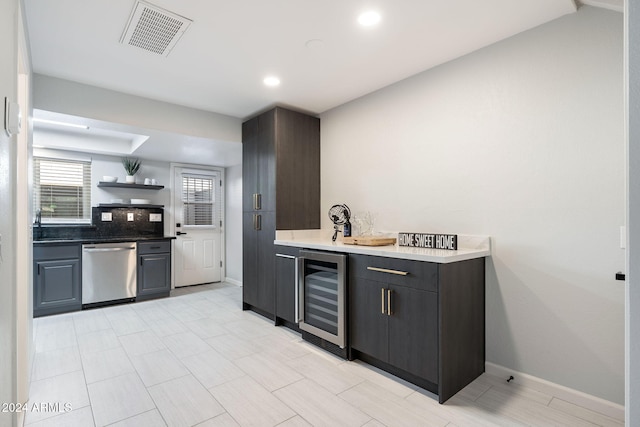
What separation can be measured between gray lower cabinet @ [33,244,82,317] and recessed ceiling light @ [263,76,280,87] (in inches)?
130

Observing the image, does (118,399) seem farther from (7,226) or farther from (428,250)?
(428,250)

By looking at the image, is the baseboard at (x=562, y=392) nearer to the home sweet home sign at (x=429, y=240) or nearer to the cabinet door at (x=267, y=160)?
the home sweet home sign at (x=429, y=240)

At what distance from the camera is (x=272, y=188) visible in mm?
3615

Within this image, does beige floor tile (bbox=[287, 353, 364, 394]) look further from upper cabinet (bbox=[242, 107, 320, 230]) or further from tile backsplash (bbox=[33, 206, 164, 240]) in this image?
tile backsplash (bbox=[33, 206, 164, 240])

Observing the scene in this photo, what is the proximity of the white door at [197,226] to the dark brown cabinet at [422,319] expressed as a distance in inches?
158

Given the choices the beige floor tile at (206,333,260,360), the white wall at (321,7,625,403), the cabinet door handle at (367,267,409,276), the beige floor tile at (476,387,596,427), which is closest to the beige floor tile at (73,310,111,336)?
the beige floor tile at (206,333,260,360)

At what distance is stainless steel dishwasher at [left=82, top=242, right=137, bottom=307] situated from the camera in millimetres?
4195

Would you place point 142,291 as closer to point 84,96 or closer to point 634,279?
point 84,96

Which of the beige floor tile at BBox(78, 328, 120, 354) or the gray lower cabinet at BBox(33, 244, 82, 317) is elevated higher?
the gray lower cabinet at BBox(33, 244, 82, 317)

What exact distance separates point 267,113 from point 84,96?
5.96 feet

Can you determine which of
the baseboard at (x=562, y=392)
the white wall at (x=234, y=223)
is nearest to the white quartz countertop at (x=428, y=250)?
the baseboard at (x=562, y=392)

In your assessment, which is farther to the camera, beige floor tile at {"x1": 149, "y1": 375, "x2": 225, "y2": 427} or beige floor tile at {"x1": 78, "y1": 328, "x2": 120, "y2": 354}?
beige floor tile at {"x1": 78, "y1": 328, "x2": 120, "y2": 354}

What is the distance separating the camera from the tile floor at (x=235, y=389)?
188 cm

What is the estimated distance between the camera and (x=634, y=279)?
0.90 metres
